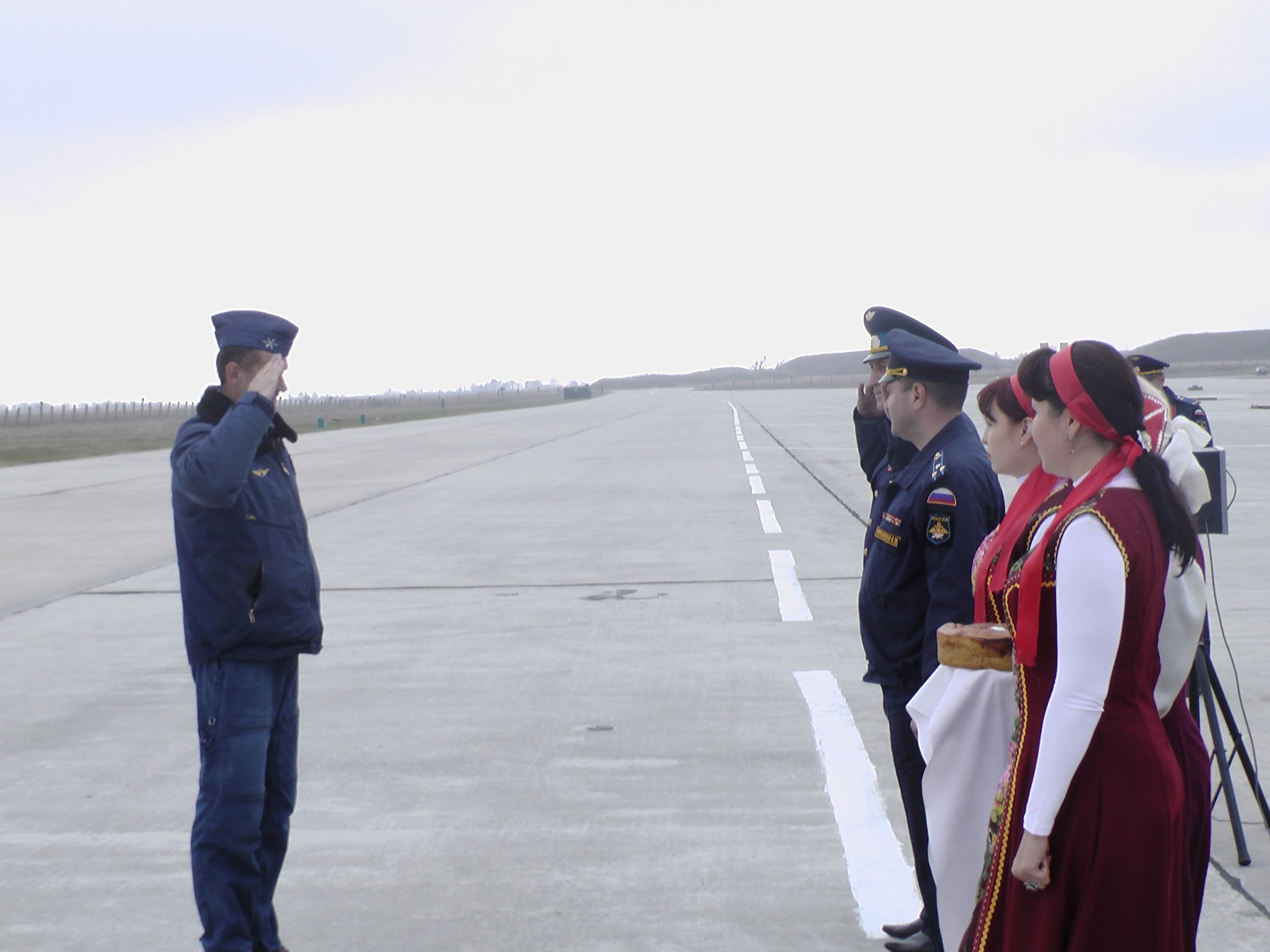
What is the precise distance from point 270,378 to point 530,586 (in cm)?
744

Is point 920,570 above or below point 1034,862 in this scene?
above

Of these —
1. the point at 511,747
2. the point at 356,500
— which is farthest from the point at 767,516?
the point at 511,747

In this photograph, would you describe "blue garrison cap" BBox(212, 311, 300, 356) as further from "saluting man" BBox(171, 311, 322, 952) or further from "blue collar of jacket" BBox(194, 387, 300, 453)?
"blue collar of jacket" BBox(194, 387, 300, 453)

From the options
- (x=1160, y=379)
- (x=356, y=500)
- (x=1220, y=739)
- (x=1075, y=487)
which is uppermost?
(x=1160, y=379)

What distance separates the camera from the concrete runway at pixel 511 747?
424 cm

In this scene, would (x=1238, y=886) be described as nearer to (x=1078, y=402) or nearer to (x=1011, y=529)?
(x=1011, y=529)

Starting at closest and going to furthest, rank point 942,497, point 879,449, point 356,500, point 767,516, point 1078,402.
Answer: point 1078,402 < point 942,497 < point 879,449 < point 767,516 < point 356,500

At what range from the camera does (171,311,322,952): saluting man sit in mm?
3561

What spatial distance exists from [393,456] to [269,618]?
2702 cm

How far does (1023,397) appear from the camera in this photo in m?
2.94

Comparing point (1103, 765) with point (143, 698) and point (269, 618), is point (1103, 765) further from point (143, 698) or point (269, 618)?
point (143, 698)

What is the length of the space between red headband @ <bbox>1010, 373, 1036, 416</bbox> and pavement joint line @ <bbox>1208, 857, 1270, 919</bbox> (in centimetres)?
181

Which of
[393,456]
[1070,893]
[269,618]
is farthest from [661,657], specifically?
[393,456]

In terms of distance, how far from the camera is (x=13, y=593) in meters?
11.2
